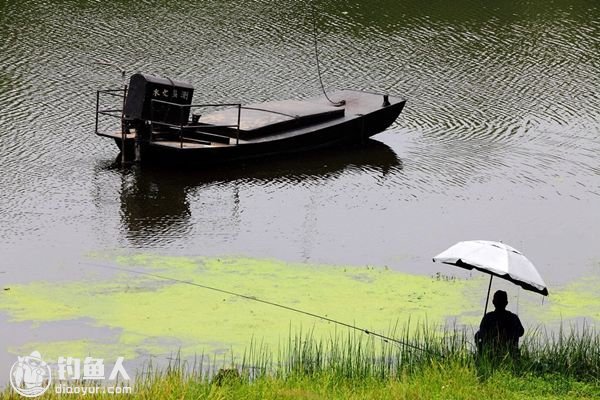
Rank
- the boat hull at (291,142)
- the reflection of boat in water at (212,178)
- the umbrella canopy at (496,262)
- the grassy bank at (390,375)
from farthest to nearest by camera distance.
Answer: the boat hull at (291,142)
the reflection of boat in water at (212,178)
the umbrella canopy at (496,262)
the grassy bank at (390,375)

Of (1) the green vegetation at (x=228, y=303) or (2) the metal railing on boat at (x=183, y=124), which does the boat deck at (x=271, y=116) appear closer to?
(2) the metal railing on boat at (x=183, y=124)

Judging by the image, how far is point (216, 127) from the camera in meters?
21.2

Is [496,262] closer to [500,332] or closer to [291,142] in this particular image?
[500,332]

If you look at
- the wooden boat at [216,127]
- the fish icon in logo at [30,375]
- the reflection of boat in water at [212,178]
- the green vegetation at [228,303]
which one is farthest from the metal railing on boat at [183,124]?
the fish icon in logo at [30,375]

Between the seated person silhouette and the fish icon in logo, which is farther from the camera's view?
the seated person silhouette

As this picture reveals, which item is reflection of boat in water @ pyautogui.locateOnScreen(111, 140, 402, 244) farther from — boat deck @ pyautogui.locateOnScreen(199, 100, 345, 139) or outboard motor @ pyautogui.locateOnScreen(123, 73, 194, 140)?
outboard motor @ pyautogui.locateOnScreen(123, 73, 194, 140)

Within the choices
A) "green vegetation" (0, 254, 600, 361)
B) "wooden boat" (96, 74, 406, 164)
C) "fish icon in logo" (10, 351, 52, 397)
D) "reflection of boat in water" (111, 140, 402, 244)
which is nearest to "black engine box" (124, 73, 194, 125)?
"wooden boat" (96, 74, 406, 164)

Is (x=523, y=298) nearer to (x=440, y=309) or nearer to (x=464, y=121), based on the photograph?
(x=440, y=309)

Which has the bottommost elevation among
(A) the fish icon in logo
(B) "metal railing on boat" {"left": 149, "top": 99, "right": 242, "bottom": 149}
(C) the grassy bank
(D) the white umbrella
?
(A) the fish icon in logo

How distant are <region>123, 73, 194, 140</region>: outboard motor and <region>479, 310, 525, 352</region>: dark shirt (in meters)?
9.63

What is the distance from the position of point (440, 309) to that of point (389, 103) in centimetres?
898

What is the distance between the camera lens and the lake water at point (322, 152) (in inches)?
693

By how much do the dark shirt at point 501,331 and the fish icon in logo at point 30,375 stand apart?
4.35 m

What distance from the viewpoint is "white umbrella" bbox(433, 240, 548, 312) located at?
12.3 metres
